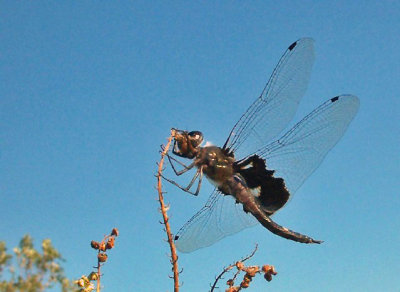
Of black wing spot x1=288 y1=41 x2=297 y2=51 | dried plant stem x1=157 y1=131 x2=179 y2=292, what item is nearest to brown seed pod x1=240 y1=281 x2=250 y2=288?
dried plant stem x1=157 y1=131 x2=179 y2=292

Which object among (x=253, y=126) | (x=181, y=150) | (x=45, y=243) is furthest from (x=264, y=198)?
(x=45, y=243)

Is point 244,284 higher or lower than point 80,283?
lower

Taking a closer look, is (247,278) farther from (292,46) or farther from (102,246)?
(292,46)

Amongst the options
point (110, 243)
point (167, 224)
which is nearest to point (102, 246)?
point (110, 243)

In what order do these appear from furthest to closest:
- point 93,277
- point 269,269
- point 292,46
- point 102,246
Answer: point 292,46 < point 269,269 < point 102,246 < point 93,277

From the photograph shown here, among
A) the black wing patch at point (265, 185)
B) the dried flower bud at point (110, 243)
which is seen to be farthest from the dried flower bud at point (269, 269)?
the dried flower bud at point (110, 243)

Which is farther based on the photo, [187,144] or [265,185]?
[265,185]

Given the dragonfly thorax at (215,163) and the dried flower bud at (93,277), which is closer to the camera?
the dried flower bud at (93,277)

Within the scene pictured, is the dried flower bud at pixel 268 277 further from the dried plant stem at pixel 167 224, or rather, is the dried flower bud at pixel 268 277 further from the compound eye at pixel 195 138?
the compound eye at pixel 195 138

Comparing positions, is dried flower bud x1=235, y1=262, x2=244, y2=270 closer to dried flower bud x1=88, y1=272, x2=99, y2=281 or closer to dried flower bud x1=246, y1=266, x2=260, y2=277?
dried flower bud x1=246, y1=266, x2=260, y2=277
